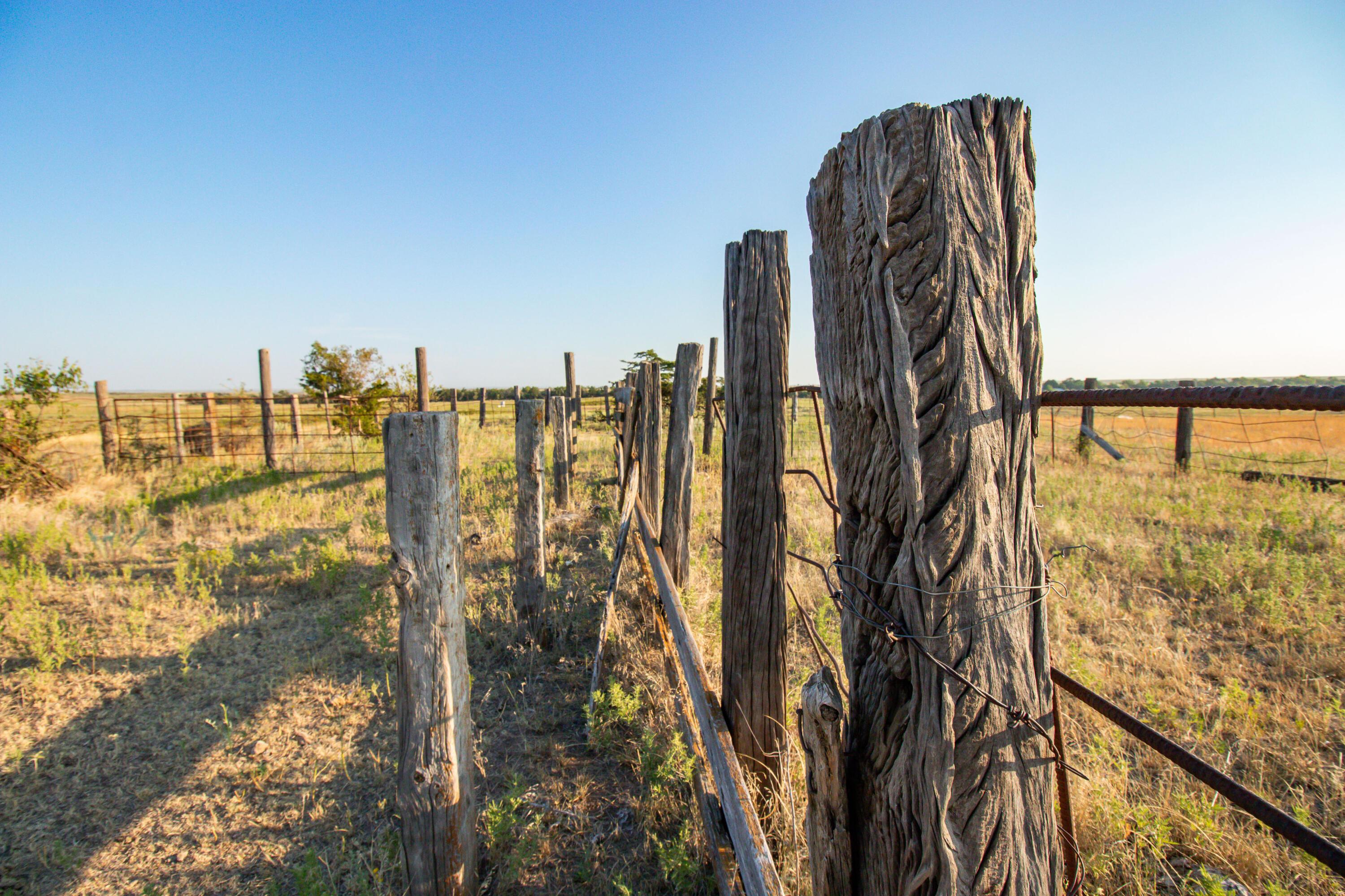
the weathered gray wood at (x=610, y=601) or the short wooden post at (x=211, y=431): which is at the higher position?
the short wooden post at (x=211, y=431)

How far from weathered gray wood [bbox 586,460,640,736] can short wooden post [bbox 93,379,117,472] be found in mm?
11340

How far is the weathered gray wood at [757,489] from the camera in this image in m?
1.93

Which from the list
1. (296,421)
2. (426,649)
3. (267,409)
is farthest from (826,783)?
(296,421)

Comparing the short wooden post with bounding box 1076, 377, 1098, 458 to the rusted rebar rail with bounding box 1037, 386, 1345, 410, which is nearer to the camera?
A: the rusted rebar rail with bounding box 1037, 386, 1345, 410

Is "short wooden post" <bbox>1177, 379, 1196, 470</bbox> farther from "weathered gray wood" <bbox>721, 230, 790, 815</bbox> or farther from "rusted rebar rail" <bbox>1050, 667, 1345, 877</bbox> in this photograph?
"rusted rebar rail" <bbox>1050, 667, 1345, 877</bbox>

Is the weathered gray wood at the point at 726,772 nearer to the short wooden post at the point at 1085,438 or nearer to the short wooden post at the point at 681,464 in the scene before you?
the short wooden post at the point at 681,464

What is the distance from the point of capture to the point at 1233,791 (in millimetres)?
914

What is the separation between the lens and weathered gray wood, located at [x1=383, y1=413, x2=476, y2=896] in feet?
6.51

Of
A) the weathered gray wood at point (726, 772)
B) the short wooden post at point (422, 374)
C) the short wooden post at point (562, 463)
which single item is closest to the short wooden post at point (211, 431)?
the short wooden post at point (422, 374)

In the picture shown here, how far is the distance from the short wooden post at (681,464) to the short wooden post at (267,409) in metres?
10.5

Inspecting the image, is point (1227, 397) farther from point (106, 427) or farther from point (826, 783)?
point (106, 427)

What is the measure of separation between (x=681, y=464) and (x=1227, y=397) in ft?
9.94

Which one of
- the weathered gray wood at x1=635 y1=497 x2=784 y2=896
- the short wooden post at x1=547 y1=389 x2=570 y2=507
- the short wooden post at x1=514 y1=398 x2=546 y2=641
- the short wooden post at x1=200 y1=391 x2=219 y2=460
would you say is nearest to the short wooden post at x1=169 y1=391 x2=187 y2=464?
the short wooden post at x1=200 y1=391 x2=219 y2=460

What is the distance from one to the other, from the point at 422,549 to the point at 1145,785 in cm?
317
